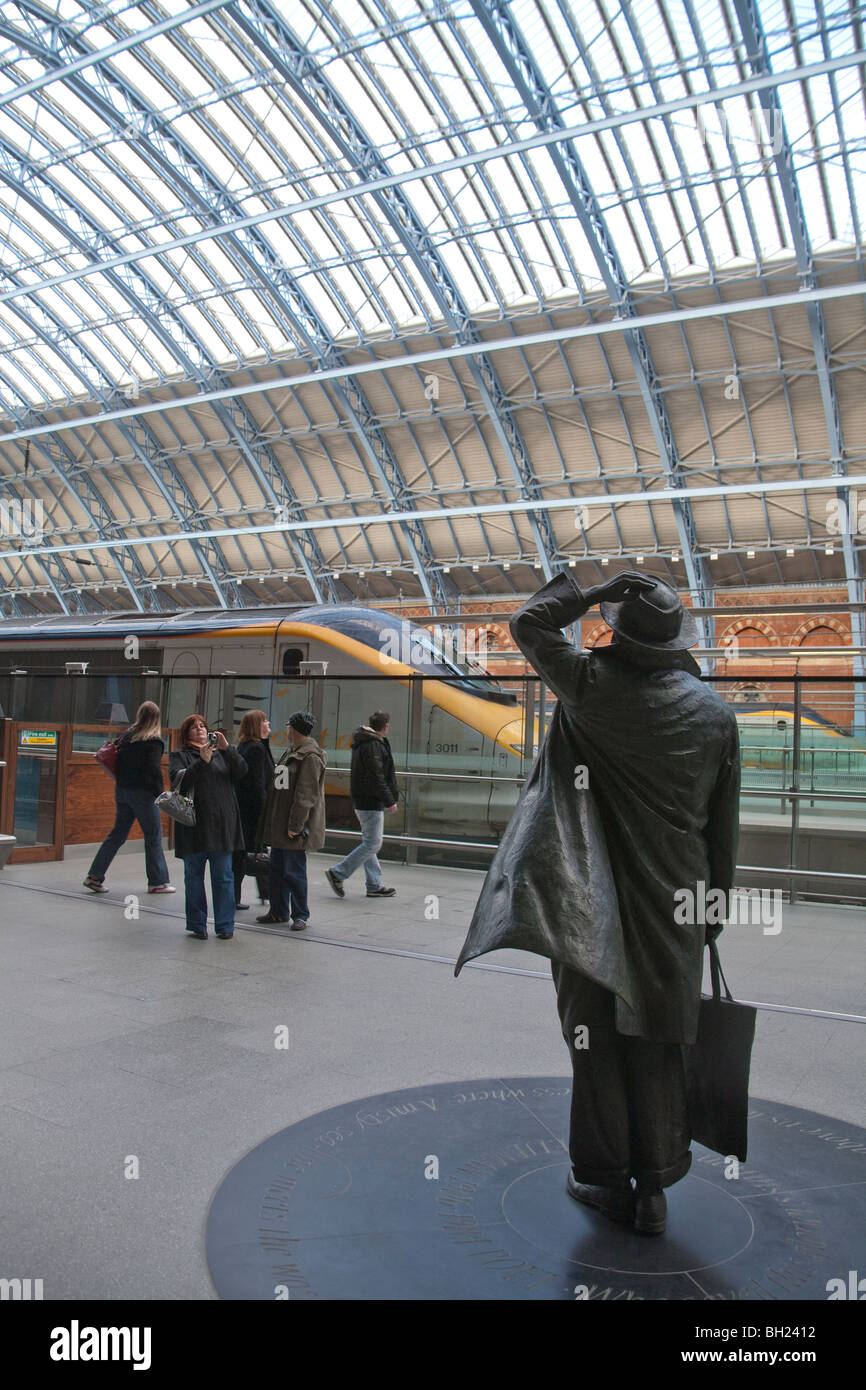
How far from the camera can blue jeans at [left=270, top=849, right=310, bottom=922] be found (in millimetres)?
6910

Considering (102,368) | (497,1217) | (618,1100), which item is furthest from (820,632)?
(497,1217)

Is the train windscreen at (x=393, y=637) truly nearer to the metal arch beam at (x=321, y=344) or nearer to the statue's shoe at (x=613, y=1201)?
the statue's shoe at (x=613, y=1201)

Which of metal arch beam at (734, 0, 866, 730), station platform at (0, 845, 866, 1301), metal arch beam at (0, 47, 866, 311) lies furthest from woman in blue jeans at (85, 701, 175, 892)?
metal arch beam at (0, 47, 866, 311)

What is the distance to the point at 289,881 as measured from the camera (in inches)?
272

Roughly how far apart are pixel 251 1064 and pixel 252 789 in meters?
3.45

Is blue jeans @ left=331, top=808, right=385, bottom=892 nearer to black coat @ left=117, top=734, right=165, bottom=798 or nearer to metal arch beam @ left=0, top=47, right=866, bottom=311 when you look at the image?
black coat @ left=117, top=734, right=165, bottom=798

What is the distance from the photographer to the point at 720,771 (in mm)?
2980

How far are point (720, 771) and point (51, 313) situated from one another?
95.3 feet

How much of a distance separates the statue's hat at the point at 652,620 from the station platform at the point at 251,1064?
1687mm

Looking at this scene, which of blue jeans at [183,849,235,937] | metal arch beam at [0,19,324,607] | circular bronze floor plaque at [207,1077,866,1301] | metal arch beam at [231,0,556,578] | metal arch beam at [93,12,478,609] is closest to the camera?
circular bronze floor plaque at [207,1077,866,1301]

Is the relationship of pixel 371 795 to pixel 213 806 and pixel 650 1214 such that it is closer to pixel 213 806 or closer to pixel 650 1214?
pixel 213 806

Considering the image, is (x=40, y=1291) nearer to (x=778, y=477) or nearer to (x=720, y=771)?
(x=720, y=771)

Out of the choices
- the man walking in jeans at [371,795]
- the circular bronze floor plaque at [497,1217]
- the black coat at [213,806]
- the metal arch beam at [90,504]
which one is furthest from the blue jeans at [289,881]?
the metal arch beam at [90,504]

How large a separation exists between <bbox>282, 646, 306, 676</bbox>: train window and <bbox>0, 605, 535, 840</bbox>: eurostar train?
17 millimetres
